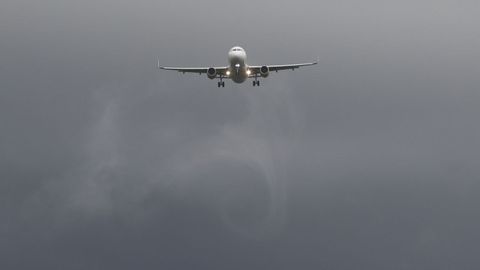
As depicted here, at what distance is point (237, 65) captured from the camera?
175125 mm

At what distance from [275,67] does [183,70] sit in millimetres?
A: 17213

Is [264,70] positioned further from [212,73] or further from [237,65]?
[212,73]

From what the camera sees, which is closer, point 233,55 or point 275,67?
point 233,55

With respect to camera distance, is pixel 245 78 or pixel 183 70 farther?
pixel 183 70

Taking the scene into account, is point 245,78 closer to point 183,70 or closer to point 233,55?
point 233,55

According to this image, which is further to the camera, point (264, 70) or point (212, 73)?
point (264, 70)

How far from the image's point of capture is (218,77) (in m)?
183

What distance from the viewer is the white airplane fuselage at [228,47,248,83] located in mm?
175250

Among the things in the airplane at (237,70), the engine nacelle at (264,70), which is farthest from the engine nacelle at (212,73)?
the engine nacelle at (264,70)

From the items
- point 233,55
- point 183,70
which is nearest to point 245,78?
point 233,55

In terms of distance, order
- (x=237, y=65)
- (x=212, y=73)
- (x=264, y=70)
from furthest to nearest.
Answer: (x=264, y=70)
(x=212, y=73)
(x=237, y=65)

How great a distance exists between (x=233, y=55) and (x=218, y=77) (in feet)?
26.0

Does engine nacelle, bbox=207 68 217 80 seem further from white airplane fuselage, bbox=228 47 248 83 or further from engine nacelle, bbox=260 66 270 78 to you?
engine nacelle, bbox=260 66 270 78

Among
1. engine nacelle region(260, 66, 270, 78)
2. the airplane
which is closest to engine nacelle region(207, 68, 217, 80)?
the airplane
